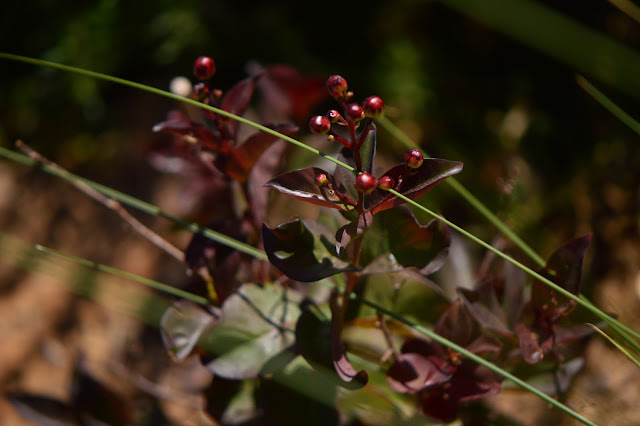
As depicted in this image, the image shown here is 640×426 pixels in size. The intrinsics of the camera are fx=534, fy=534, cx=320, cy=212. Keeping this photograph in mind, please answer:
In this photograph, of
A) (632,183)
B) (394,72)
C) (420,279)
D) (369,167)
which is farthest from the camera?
(394,72)

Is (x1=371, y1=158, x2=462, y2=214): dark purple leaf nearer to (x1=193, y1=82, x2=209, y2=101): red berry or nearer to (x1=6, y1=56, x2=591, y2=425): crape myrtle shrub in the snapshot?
(x1=6, y1=56, x2=591, y2=425): crape myrtle shrub

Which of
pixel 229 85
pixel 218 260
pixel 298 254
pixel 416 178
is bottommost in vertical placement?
pixel 229 85

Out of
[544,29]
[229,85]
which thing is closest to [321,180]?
[544,29]

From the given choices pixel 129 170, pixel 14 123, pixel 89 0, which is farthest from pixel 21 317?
pixel 89 0

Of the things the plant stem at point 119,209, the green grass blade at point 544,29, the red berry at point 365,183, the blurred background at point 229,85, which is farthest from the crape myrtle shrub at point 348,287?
the blurred background at point 229,85

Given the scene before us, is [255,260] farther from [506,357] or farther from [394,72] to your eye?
[394,72]

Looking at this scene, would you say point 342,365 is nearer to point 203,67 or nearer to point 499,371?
point 499,371
